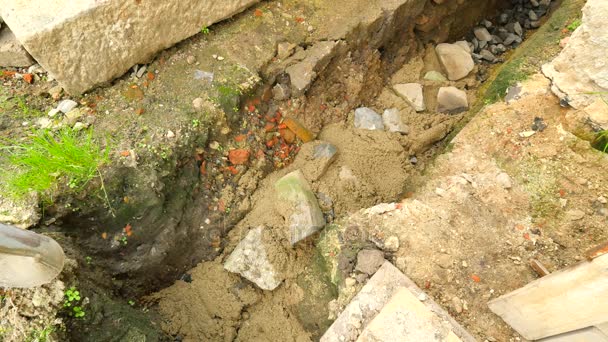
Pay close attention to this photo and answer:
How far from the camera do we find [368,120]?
313 cm

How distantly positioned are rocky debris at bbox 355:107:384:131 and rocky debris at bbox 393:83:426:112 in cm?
31

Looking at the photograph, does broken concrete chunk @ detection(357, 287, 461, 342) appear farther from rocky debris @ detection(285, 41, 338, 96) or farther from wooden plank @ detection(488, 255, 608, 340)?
rocky debris @ detection(285, 41, 338, 96)

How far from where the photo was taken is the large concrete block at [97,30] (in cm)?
220

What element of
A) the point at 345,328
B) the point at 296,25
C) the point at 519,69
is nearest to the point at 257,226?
the point at 345,328

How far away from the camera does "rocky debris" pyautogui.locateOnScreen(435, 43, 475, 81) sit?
3.49 m

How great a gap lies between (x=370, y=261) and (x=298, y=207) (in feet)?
1.81

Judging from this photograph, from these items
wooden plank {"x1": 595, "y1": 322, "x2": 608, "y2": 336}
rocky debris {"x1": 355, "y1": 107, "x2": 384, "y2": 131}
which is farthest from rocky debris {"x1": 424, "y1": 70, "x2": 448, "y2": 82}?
wooden plank {"x1": 595, "y1": 322, "x2": 608, "y2": 336}

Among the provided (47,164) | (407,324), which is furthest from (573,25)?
(47,164)

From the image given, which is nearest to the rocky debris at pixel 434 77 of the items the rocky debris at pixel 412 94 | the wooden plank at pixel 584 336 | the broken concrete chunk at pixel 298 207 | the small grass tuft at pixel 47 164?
the rocky debris at pixel 412 94

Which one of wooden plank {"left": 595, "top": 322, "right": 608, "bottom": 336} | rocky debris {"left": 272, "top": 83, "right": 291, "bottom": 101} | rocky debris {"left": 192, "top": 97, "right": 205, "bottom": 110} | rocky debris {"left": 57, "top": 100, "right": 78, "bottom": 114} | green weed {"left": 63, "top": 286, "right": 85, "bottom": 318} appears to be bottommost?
wooden plank {"left": 595, "top": 322, "right": 608, "bottom": 336}

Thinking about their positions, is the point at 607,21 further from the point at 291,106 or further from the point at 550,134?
the point at 291,106

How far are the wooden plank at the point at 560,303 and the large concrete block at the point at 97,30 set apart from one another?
229cm

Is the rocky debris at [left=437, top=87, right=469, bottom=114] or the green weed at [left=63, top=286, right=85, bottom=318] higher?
the green weed at [left=63, top=286, right=85, bottom=318]

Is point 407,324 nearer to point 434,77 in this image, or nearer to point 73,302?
point 73,302
